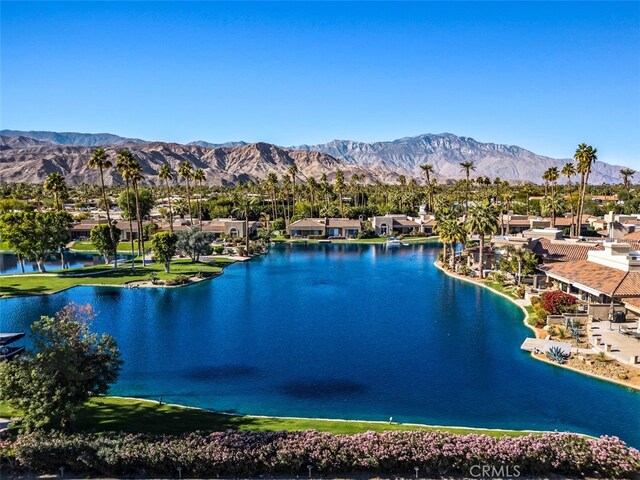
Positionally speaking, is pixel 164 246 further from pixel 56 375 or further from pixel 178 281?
pixel 56 375

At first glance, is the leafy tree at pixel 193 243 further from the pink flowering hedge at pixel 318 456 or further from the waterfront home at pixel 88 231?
the pink flowering hedge at pixel 318 456

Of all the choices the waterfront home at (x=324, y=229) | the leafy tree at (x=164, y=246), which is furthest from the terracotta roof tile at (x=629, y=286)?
the waterfront home at (x=324, y=229)

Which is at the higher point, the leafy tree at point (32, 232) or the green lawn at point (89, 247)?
the leafy tree at point (32, 232)

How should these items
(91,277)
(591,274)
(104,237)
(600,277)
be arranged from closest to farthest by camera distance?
1. (600,277)
2. (591,274)
3. (91,277)
4. (104,237)

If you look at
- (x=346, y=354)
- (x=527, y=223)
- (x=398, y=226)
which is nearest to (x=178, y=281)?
(x=346, y=354)

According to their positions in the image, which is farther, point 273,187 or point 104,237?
point 273,187

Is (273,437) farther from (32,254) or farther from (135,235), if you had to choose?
(135,235)
